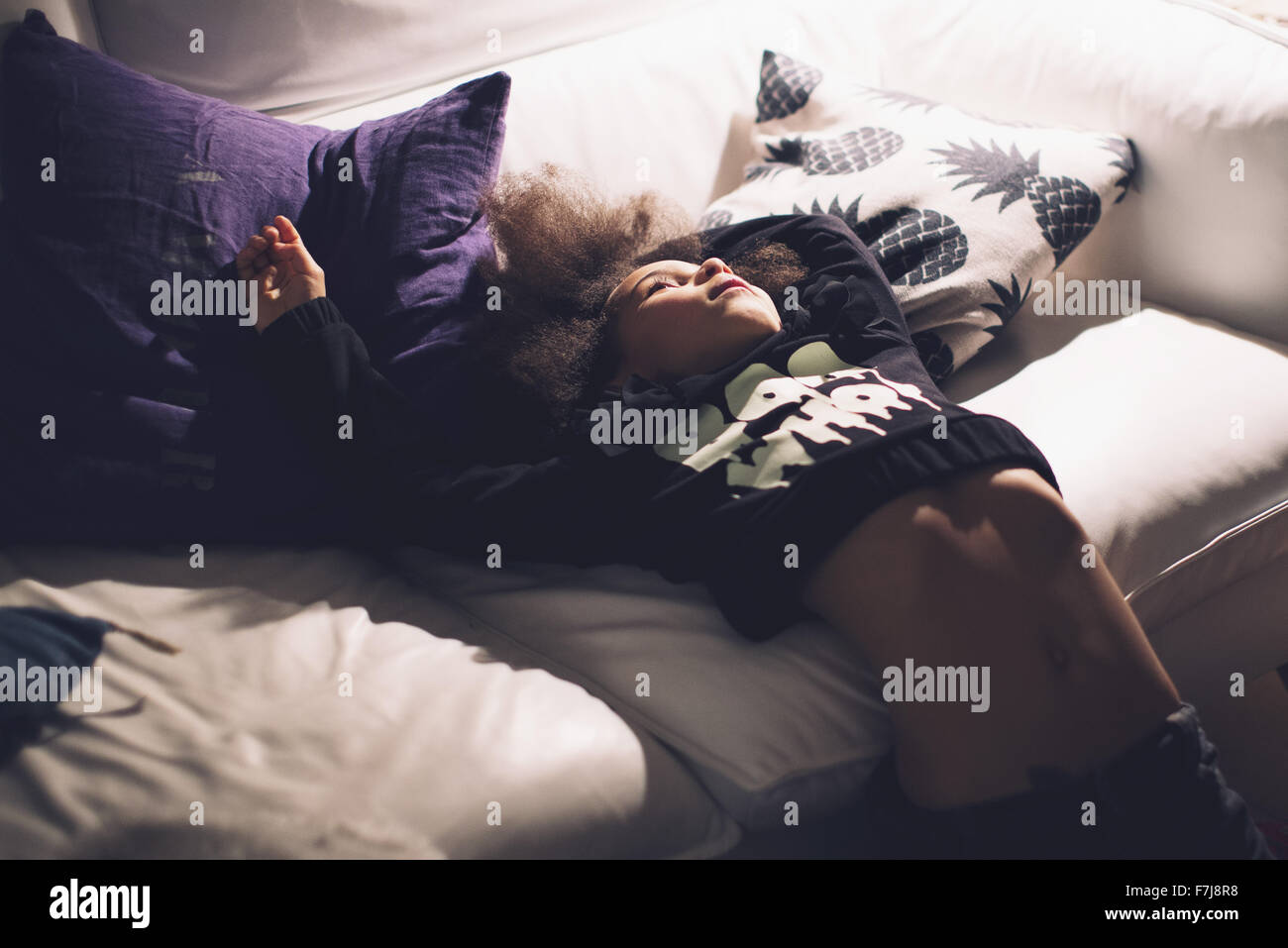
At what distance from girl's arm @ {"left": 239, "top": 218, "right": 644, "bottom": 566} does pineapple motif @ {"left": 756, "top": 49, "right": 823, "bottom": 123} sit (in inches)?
28.8

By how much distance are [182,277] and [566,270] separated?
1.38 feet

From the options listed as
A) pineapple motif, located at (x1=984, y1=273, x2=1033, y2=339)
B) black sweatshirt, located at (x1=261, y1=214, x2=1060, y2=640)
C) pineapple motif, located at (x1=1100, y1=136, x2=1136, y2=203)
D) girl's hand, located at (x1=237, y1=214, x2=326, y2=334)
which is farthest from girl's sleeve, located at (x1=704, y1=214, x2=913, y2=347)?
girl's hand, located at (x1=237, y1=214, x2=326, y2=334)

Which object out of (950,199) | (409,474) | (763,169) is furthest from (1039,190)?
(409,474)

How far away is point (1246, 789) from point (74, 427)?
1.46m

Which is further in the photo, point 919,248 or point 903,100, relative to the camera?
point 903,100

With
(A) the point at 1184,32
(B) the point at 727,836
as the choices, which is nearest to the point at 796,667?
(B) the point at 727,836

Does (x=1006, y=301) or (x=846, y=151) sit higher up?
(x=846, y=151)

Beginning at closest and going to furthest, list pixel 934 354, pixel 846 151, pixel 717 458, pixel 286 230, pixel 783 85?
pixel 717 458 → pixel 286 230 → pixel 934 354 → pixel 846 151 → pixel 783 85

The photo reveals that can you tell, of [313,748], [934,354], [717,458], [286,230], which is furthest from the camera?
[934,354]

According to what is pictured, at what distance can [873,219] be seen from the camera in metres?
1.20

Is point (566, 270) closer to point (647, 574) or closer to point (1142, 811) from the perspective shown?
point (647, 574)

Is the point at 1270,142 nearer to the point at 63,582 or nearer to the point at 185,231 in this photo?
the point at 185,231

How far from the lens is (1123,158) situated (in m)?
1.22

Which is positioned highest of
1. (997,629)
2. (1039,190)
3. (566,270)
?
(1039,190)
